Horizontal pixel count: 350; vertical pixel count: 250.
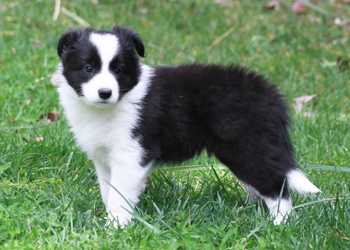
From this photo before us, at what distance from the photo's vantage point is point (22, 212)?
3129 millimetres

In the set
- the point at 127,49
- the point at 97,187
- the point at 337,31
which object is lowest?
Result: the point at 337,31

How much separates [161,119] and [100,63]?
1.96 ft

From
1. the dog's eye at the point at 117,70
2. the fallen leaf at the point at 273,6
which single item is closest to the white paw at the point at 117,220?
the dog's eye at the point at 117,70

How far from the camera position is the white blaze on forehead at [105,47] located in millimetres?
3076

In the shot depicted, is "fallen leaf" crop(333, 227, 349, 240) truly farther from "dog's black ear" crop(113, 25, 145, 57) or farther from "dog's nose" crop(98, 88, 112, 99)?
"dog's black ear" crop(113, 25, 145, 57)

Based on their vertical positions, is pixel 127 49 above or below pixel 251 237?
above

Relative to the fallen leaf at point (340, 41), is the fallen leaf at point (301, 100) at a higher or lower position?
higher

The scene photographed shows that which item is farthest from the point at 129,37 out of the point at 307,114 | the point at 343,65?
the point at 343,65

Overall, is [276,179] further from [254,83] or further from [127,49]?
[127,49]

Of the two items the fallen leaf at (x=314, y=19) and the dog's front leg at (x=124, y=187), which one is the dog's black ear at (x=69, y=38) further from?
the fallen leaf at (x=314, y=19)

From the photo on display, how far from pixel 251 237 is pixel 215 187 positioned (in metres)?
0.75

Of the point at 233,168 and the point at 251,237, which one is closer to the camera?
the point at 251,237

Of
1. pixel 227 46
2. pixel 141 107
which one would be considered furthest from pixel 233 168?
pixel 227 46

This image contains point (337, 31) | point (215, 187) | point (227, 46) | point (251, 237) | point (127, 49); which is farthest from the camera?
point (337, 31)
